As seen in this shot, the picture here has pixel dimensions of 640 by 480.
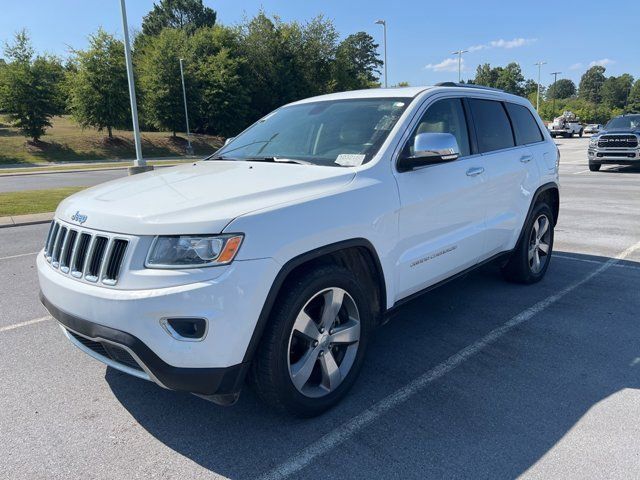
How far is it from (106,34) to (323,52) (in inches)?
1037

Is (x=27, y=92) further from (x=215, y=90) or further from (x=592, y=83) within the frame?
(x=592, y=83)

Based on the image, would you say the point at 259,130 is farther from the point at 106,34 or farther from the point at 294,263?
the point at 106,34

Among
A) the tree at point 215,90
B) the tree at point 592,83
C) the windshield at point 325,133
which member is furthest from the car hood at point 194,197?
the tree at point 592,83

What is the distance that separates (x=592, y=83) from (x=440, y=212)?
167498 mm

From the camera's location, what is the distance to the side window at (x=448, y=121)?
12.5 ft

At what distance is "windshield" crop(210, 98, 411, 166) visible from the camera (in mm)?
3504

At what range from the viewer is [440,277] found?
3.89 meters

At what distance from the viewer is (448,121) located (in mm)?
4113

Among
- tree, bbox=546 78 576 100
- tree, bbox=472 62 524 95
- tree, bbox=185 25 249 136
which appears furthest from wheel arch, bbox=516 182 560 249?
tree, bbox=546 78 576 100

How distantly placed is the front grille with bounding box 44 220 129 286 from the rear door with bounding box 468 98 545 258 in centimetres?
300

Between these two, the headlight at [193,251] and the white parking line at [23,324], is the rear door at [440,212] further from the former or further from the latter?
the white parking line at [23,324]

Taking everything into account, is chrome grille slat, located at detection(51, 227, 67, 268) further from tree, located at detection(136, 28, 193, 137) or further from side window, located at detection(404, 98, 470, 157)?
tree, located at detection(136, 28, 193, 137)

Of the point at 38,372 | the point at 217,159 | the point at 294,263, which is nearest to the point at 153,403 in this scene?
the point at 38,372

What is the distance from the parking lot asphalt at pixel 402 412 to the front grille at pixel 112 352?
0.48 metres
